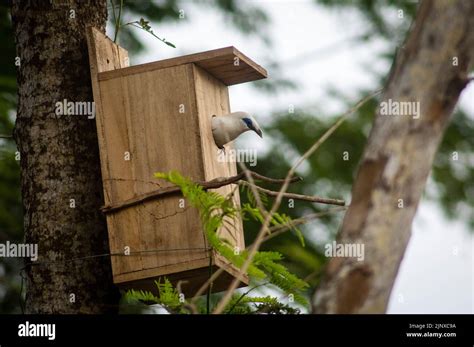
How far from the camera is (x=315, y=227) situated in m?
7.61

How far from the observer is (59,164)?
4516 millimetres

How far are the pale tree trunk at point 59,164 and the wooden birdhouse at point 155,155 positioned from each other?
0.09 meters

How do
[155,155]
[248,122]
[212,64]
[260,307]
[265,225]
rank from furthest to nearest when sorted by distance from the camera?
[248,122]
[212,64]
[155,155]
[260,307]
[265,225]

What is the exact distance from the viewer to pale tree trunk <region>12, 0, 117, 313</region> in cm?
443

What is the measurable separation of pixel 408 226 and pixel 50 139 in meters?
2.22

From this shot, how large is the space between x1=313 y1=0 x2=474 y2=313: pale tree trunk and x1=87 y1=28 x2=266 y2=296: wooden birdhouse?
1684mm

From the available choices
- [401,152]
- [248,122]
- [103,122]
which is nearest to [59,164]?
[103,122]

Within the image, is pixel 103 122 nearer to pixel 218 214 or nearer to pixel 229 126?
pixel 229 126

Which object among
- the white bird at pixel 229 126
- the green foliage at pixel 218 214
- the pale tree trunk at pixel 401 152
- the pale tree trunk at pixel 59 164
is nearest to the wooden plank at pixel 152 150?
the pale tree trunk at pixel 59 164

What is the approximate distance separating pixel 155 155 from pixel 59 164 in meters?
0.43

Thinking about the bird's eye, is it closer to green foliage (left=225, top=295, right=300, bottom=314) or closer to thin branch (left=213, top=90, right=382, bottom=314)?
green foliage (left=225, top=295, right=300, bottom=314)

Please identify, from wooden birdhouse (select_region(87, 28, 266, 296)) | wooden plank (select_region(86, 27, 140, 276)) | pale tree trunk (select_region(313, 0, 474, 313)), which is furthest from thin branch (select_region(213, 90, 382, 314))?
wooden plank (select_region(86, 27, 140, 276))
